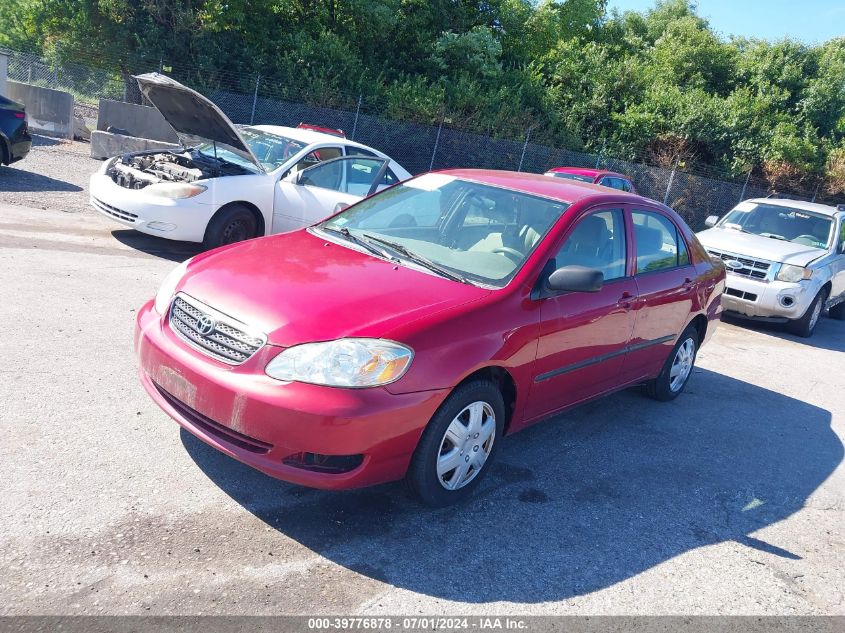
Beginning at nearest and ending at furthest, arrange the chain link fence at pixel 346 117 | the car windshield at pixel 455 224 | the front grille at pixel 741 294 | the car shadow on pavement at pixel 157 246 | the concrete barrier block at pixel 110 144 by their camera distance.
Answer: the car windshield at pixel 455 224 → the car shadow on pavement at pixel 157 246 → the front grille at pixel 741 294 → the concrete barrier block at pixel 110 144 → the chain link fence at pixel 346 117

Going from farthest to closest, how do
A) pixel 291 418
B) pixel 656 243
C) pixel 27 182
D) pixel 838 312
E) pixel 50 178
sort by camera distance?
pixel 838 312
pixel 50 178
pixel 27 182
pixel 656 243
pixel 291 418

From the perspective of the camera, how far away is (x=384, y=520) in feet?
12.1

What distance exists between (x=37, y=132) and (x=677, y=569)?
18193mm

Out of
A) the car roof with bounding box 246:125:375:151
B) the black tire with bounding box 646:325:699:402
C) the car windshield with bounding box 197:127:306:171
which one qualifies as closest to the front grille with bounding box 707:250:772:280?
the black tire with bounding box 646:325:699:402

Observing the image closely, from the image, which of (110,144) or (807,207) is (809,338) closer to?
(807,207)

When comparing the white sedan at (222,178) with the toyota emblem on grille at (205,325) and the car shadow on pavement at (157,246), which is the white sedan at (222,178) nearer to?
the car shadow on pavement at (157,246)

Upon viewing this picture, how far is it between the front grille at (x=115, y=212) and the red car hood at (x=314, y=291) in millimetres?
4096

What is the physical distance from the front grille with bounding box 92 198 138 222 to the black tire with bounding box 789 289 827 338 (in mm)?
8556

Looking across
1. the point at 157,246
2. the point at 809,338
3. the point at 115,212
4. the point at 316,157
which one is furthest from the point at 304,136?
the point at 809,338

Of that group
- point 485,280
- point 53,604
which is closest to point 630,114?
point 485,280

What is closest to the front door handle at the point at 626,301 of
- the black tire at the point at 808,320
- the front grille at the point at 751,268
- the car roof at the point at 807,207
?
the front grille at the point at 751,268

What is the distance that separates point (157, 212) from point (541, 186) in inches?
185

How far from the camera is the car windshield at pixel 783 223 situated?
10.8m

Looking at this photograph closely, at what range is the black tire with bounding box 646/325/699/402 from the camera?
6.01m
